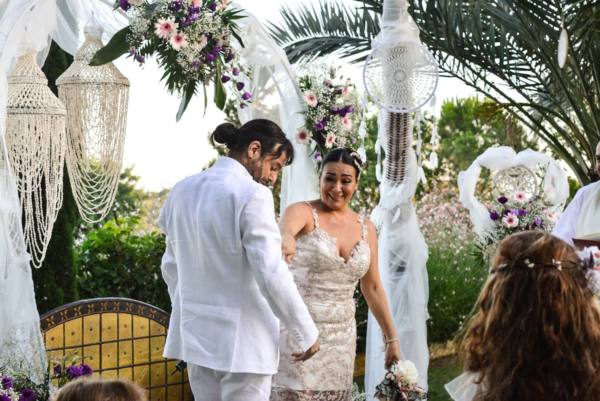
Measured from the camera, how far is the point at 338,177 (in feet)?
15.1

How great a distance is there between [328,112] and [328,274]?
52.2 inches

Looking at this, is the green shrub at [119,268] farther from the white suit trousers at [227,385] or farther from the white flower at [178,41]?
the white suit trousers at [227,385]

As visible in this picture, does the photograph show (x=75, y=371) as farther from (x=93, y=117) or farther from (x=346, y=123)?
(x=346, y=123)

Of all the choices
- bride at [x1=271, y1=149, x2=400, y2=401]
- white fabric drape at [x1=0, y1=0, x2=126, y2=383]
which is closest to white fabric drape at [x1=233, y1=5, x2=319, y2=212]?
bride at [x1=271, y1=149, x2=400, y2=401]

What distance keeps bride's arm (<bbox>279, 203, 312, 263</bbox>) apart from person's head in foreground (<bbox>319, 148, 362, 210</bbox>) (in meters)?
0.13

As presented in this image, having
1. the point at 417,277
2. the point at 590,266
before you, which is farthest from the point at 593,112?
the point at 590,266

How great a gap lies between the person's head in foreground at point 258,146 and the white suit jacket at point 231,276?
89 mm

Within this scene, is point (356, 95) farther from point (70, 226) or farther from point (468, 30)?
point (468, 30)

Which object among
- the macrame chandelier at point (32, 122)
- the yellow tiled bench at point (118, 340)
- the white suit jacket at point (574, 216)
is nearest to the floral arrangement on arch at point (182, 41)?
the macrame chandelier at point (32, 122)

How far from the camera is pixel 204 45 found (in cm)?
457

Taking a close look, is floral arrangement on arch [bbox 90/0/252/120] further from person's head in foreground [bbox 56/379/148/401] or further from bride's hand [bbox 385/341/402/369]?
person's head in foreground [bbox 56/379/148/401]

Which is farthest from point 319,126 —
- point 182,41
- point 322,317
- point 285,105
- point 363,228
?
point 322,317

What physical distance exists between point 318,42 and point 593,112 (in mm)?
2735

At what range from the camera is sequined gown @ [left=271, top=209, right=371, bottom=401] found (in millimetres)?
4488
